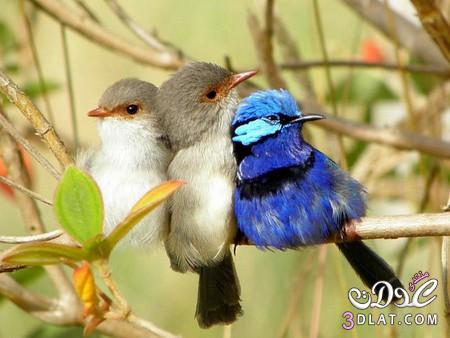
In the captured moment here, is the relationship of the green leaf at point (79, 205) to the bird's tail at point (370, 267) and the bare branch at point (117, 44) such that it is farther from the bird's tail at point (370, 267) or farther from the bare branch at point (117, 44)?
the bare branch at point (117, 44)

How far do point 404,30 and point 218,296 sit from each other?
4.25ft

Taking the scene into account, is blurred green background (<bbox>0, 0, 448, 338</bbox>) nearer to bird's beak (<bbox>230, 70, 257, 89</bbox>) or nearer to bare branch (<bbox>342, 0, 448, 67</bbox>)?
bare branch (<bbox>342, 0, 448, 67</bbox>)

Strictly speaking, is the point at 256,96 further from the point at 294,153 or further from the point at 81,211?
the point at 81,211

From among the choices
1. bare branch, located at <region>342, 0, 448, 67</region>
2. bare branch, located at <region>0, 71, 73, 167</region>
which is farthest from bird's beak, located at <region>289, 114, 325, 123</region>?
bare branch, located at <region>342, 0, 448, 67</region>

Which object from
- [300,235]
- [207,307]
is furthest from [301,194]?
[207,307]

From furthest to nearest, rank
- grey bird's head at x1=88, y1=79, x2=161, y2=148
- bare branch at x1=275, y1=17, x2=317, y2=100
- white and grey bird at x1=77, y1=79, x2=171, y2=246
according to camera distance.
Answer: bare branch at x1=275, y1=17, x2=317, y2=100, grey bird's head at x1=88, y1=79, x2=161, y2=148, white and grey bird at x1=77, y1=79, x2=171, y2=246

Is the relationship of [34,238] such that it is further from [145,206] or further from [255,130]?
[255,130]

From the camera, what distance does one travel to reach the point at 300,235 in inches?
70.6

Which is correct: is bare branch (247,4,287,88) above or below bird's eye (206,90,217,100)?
above

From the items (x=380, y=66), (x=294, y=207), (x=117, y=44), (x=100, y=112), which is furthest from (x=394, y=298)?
(x=117, y=44)

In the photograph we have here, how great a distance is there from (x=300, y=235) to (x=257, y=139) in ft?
0.70

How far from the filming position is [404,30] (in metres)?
3.02

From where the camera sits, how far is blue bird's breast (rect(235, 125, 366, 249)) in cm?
179

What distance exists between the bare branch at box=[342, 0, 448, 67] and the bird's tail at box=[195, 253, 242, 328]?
118 cm
